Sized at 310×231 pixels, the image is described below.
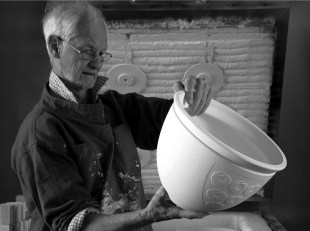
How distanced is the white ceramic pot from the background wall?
94cm

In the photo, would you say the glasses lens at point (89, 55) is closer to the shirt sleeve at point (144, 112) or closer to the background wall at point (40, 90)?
the shirt sleeve at point (144, 112)

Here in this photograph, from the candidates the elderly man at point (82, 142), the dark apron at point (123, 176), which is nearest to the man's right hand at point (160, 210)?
the elderly man at point (82, 142)

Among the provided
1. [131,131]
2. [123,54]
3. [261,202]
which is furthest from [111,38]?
[261,202]

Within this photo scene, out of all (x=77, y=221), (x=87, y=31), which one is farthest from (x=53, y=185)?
(x=87, y=31)

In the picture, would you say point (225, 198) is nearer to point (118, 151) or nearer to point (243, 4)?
point (118, 151)

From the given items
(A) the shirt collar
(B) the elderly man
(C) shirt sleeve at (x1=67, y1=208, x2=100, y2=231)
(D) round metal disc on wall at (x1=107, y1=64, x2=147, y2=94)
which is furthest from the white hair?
(D) round metal disc on wall at (x1=107, y1=64, x2=147, y2=94)

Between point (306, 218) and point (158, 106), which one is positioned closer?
Result: point (158, 106)

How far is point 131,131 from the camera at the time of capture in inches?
44.2

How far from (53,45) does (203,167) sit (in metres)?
0.46

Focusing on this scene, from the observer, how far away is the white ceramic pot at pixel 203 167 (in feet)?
2.23

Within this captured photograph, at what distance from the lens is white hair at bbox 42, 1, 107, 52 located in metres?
0.87

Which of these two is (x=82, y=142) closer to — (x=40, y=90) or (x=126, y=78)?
(x=126, y=78)

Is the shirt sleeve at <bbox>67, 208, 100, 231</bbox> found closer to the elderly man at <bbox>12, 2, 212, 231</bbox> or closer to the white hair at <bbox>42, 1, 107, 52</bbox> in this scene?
the elderly man at <bbox>12, 2, 212, 231</bbox>

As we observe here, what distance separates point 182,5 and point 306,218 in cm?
111
